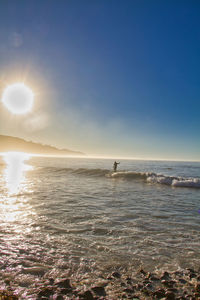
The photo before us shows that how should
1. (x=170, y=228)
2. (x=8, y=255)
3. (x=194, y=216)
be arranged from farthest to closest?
(x=194, y=216) < (x=170, y=228) < (x=8, y=255)

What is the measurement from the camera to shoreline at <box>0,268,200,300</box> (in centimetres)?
369

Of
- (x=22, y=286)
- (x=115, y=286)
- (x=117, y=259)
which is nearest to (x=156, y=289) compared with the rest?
(x=115, y=286)

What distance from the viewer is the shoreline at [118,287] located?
3691mm

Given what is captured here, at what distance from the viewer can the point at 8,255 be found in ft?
16.9

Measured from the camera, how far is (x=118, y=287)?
159 inches

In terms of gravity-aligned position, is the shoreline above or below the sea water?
above

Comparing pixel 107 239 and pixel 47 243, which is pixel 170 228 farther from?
pixel 47 243

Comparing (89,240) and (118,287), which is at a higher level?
(118,287)

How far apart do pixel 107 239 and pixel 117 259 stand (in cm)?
136

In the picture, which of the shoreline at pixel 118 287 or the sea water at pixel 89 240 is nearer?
the shoreline at pixel 118 287

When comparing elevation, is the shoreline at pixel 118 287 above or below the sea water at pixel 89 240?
above

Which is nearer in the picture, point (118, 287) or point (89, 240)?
point (118, 287)

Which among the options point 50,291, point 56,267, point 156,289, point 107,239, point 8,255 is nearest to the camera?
point 50,291

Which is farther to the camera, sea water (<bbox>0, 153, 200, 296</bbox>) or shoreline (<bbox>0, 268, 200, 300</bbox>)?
sea water (<bbox>0, 153, 200, 296</bbox>)
